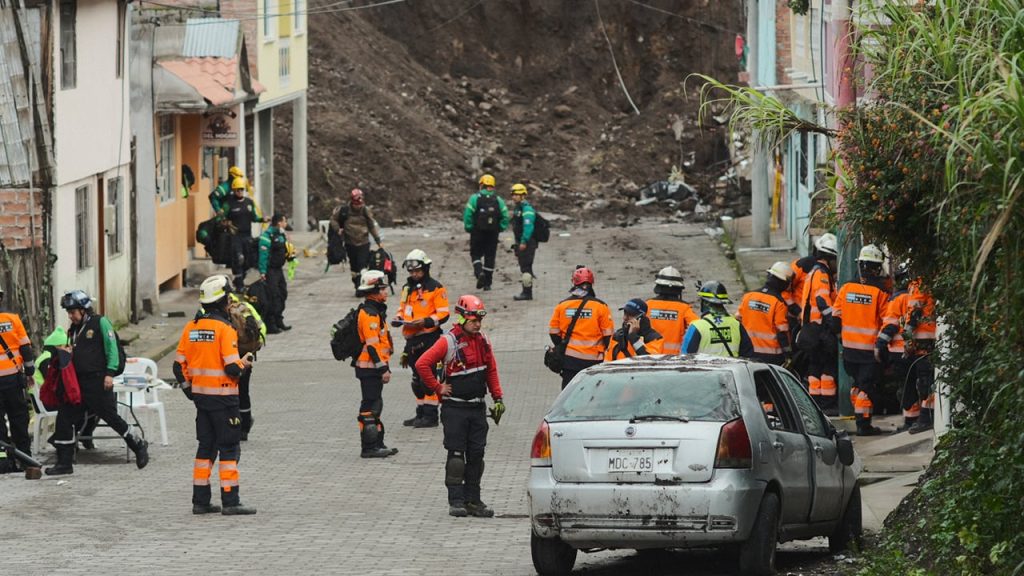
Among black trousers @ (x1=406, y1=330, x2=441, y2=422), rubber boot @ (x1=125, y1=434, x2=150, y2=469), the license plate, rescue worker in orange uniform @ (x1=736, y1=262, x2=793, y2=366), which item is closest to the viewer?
the license plate

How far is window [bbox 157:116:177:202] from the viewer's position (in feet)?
97.8

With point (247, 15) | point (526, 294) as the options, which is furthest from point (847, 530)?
point (247, 15)

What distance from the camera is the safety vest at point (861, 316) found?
16.3 m

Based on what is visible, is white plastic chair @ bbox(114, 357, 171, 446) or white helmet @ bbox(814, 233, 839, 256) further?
white helmet @ bbox(814, 233, 839, 256)

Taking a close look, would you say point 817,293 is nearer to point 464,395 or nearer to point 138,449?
point 464,395

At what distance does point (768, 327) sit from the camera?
16.8 meters

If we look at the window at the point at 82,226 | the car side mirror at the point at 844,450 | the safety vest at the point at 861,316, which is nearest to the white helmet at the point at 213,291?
the car side mirror at the point at 844,450

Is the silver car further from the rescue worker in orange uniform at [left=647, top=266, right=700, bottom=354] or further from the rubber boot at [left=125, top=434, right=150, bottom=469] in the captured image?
the rubber boot at [left=125, top=434, right=150, bottom=469]

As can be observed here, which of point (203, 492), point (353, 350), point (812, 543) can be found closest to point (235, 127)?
point (353, 350)

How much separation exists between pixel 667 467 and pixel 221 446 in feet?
15.4

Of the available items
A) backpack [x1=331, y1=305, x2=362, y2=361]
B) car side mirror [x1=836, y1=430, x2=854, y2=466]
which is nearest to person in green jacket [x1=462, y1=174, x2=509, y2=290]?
backpack [x1=331, y1=305, x2=362, y2=361]

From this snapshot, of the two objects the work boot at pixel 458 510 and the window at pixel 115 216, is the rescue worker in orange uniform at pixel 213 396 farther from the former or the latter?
the window at pixel 115 216

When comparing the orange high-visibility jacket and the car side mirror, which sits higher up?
the orange high-visibility jacket

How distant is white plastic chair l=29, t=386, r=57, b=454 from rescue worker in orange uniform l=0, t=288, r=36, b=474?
295 mm
